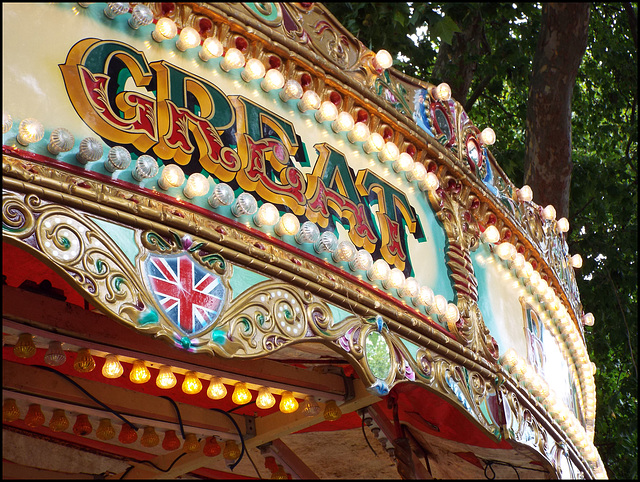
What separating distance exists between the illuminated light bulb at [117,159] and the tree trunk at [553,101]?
18.2ft

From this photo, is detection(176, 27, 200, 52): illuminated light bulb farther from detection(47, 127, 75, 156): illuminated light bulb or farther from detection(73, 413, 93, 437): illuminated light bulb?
detection(73, 413, 93, 437): illuminated light bulb

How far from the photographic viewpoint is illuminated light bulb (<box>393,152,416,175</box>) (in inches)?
159

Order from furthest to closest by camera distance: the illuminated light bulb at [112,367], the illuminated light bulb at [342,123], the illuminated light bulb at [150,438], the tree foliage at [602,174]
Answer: the tree foliage at [602,174]
the illuminated light bulb at [150,438]
the illuminated light bulb at [342,123]
the illuminated light bulb at [112,367]

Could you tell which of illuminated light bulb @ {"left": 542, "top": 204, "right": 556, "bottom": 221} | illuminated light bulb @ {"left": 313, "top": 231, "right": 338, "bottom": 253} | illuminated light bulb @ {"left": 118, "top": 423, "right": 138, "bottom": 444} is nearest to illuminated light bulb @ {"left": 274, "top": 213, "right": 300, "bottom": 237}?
illuminated light bulb @ {"left": 313, "top": 231, "right": 338, "bottom": 253}

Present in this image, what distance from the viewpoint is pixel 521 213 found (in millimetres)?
5074

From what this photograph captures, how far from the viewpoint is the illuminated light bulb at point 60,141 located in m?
2.64

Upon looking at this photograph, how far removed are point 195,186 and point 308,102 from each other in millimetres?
860

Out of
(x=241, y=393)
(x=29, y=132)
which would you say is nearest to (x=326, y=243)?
(x=241, y=393)

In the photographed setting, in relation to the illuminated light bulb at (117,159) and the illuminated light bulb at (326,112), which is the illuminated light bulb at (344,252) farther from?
the illuminated light bulb at (117,159)

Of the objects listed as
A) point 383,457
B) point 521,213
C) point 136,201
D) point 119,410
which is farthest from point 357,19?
point 136,201

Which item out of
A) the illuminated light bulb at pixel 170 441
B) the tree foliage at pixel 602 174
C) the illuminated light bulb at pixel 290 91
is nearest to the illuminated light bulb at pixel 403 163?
the illuminated light bulb at pixel 290 91

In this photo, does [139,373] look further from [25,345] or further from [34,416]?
[34,416]

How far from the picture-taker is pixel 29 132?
8.52 ft

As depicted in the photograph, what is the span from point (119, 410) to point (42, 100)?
1.89 m
